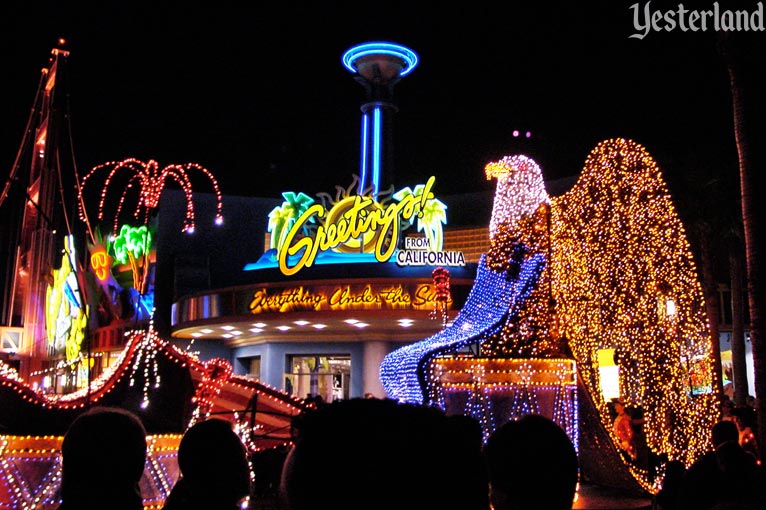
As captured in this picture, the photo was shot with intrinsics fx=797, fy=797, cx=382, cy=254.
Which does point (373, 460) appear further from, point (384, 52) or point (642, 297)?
point (384, 52)

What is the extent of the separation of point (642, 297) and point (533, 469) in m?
9.32

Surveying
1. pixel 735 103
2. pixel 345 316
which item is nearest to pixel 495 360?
pixel 735 103

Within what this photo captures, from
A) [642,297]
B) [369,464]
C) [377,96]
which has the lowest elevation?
[369,464]

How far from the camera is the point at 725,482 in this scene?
16.3 feet

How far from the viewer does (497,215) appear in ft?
40.2

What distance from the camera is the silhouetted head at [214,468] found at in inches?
132

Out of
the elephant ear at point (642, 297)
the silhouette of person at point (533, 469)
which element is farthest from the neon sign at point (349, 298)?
the silhouette of person at point (533, 469)

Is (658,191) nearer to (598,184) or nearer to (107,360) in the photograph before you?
(598,184)

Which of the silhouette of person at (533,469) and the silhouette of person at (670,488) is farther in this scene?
the silhouette of person at (670,488)

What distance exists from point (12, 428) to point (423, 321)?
74.4 ft

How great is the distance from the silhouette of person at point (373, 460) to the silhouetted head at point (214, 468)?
179 centimetres

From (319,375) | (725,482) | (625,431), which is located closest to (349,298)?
(319,375)

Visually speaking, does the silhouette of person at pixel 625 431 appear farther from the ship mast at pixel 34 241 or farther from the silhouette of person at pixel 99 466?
the ship mast at pixel 34 241

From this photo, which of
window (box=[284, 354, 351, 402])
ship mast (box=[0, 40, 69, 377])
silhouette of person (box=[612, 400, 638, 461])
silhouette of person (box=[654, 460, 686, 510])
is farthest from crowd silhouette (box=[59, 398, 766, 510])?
window (box=[284, 354, 351, 402])
